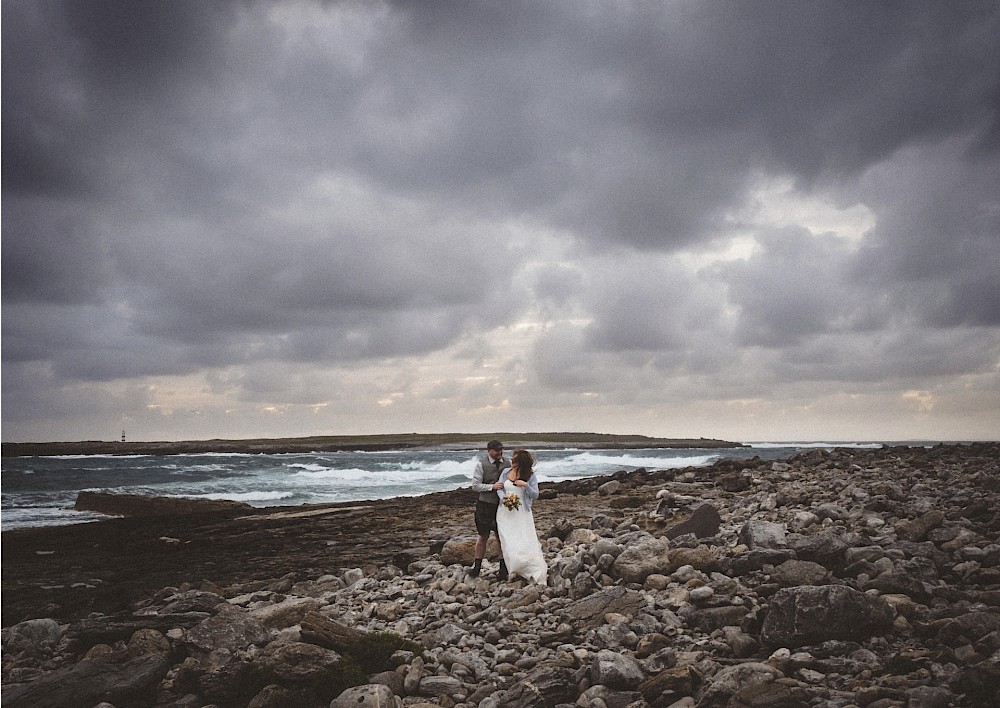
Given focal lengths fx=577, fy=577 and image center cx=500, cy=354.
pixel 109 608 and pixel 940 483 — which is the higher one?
pixel 940 483

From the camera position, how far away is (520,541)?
10.5 m

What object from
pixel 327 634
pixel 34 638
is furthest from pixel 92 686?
pixel 34 638

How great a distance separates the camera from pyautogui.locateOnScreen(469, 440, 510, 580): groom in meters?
10.8

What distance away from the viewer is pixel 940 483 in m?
17.7

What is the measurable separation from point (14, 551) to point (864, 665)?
2356 centimetres

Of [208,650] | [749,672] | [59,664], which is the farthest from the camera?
[59,664]

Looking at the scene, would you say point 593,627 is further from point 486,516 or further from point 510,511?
point 486,516

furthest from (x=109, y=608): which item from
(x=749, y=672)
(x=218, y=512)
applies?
(x=218, y=512)

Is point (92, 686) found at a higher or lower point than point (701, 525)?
lower

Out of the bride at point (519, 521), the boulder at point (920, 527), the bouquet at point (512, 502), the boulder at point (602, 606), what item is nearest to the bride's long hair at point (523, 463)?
the bride at point (519, 521)

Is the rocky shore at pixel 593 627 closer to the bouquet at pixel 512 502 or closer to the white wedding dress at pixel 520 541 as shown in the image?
the white wedding dress at pixel 520 541

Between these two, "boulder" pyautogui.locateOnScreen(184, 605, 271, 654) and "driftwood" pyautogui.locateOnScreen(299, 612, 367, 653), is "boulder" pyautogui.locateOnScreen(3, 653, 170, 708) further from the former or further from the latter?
"driftwood" pyautogui.locateOnScreen(299, 612, 367, 653)

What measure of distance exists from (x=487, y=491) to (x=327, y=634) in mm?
4217

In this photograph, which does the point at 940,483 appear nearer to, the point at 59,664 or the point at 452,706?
the point at 452,706
